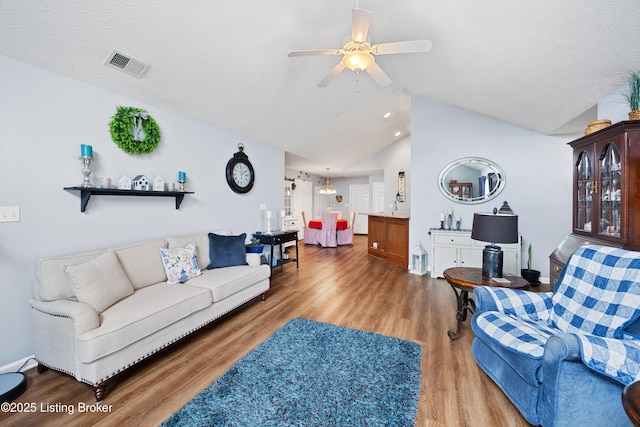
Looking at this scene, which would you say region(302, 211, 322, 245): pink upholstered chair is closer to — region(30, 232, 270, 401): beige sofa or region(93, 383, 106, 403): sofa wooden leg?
region(30, 232, 270, 401): beige sofa

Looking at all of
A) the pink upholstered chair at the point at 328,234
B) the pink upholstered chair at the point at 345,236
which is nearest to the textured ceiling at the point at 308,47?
the pink upholstered chair at the point at 328,234

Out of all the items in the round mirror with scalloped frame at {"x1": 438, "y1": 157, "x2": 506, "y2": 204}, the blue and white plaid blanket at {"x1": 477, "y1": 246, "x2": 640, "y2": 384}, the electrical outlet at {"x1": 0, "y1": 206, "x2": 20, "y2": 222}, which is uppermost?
the round mirror with scalloped frame at {"x1": 438, "y1": 157, "x2": 506, "y2": 204}

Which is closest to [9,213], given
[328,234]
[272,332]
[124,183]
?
[124,183]

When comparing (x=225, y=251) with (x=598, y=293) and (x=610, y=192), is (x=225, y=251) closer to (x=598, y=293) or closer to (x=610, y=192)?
(x=598, y=293)

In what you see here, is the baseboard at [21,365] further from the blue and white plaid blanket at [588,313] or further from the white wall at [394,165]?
the white wall at [394,165]

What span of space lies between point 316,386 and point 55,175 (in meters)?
2.76

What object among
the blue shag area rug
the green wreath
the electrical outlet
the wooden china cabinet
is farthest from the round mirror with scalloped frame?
the electrical outlet

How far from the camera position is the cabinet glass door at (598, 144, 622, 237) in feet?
7.44

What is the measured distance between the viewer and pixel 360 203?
10594 millimetres

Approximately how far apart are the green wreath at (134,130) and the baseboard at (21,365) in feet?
6.41

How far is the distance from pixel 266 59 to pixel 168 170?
1760mm

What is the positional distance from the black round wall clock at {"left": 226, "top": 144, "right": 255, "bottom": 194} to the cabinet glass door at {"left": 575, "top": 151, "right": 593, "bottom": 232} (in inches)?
171

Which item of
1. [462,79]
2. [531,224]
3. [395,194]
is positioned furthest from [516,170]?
[395,194]

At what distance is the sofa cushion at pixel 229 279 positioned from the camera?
2.65 meters
